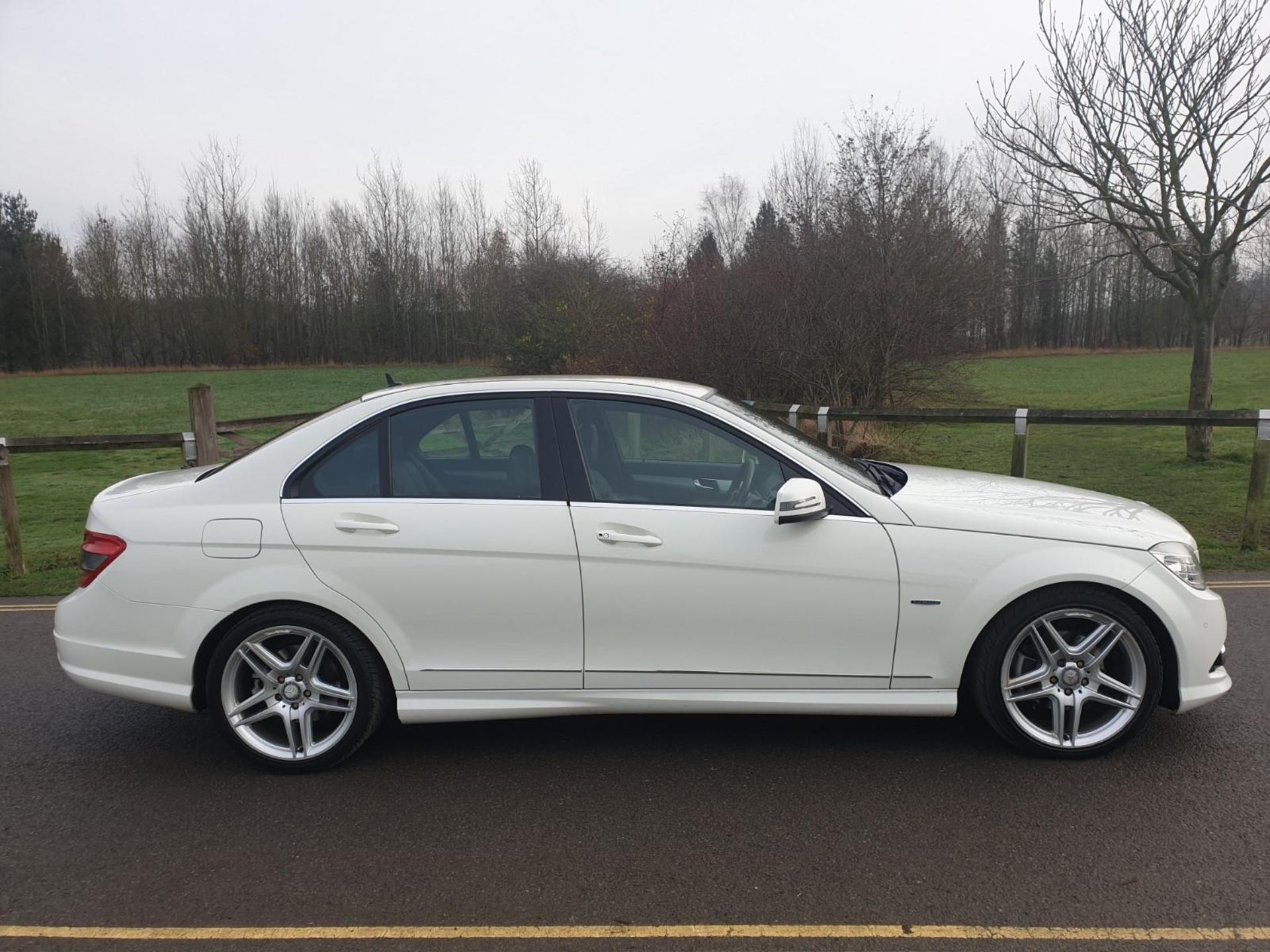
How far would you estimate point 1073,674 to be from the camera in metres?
3.66

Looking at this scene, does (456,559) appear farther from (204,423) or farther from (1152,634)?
(204,423)

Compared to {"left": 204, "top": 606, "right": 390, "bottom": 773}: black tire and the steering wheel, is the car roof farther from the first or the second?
{"left": 204, "top": 606, "right": 390, "bottom": 773}: black tire

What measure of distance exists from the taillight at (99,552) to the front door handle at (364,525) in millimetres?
948

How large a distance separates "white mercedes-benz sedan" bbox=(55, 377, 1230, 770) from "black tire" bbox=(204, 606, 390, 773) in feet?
0.04

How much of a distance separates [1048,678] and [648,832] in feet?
5.84

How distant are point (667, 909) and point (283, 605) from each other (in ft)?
6.60

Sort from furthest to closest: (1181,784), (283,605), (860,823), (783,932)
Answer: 1. (283,605)
2. (1181,784)
3. (860,823)
4. (783,932)

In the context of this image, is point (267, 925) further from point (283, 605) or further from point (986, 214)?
point (986, 214)

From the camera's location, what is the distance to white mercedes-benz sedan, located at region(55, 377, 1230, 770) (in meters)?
3.61

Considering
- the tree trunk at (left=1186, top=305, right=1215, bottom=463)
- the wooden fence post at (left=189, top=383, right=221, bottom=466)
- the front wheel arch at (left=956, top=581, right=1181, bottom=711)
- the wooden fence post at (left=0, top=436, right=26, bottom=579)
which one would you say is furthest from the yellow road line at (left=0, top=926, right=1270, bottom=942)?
the tree trunk at (left=1186, top=305, right=1215, bottom=463)

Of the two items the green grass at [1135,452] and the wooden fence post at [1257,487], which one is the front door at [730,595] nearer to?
the green grass at [1135,452]

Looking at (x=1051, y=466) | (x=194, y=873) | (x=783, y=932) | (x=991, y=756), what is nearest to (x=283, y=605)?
(x=194, y=873)

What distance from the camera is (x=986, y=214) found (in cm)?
1823

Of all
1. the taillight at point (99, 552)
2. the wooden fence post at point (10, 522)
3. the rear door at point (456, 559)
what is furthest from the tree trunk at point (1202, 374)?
the wooden fence post at point (10, 522)
